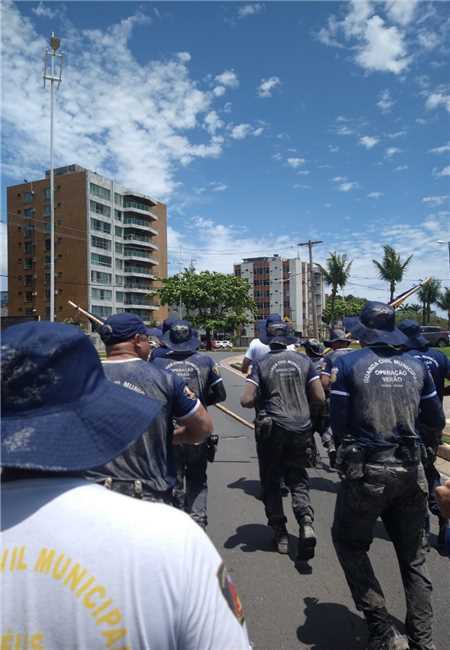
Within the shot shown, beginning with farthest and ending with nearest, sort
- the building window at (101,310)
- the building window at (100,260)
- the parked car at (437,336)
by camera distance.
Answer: the building window at (100,260) → the building window at (101,310) → the parked car at (437,336)

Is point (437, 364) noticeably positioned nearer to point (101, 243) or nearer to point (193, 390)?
point (193, 390)

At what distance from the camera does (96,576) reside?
0.92m

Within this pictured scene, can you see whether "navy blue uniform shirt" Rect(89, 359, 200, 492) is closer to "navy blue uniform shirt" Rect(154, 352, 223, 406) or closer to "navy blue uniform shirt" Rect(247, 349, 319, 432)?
"navy blue uniform shirt" Rect(154, 352, 223, 406)

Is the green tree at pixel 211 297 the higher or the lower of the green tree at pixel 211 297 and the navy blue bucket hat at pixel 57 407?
the higher

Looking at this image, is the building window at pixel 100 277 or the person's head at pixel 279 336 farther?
the building window at pixel 100 277

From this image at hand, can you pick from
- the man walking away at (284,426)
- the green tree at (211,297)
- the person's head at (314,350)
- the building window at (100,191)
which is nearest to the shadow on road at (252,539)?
the man walking away at (284,426)

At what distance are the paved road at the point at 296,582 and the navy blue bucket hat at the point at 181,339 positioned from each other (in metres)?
1.83

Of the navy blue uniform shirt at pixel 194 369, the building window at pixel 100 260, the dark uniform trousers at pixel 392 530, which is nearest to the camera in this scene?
the dark uniform trousers at pixel 392 530

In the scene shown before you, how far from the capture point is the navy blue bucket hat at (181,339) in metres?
4.16

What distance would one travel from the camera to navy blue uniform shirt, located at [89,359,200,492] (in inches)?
97.7

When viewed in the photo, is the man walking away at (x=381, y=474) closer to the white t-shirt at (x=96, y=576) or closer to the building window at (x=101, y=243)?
the white t-shirt at (x=96, y=576)

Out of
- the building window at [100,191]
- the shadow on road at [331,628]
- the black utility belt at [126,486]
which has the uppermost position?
the building window at [100,191]

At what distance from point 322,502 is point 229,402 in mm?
8401

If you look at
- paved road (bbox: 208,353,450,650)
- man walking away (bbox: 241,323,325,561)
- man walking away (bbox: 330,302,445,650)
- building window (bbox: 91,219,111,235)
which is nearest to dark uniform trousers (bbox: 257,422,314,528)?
man walking away (bbox: 241,323,325,561)
